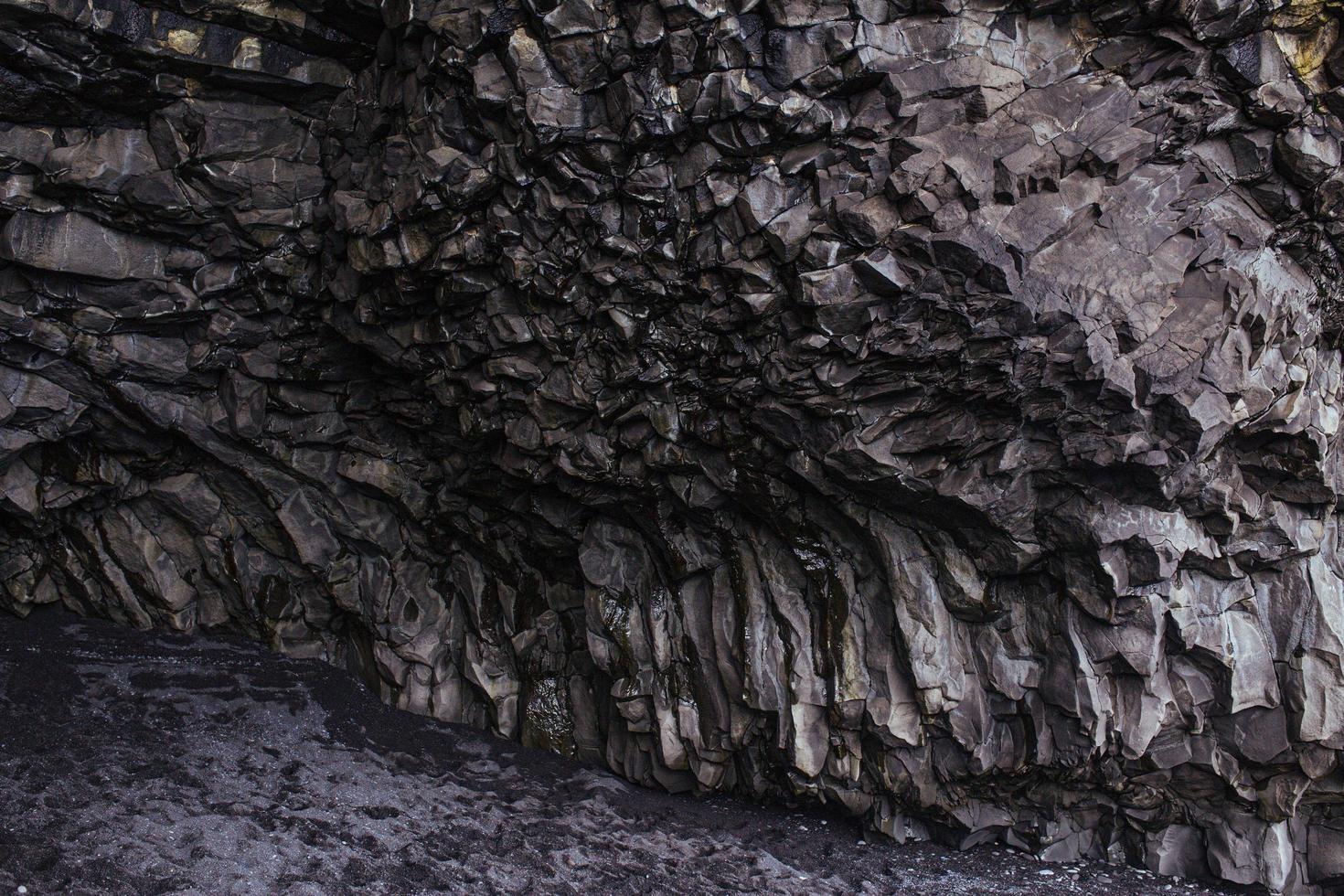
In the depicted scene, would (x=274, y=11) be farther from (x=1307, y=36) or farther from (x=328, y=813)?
(x=1307, y=36)

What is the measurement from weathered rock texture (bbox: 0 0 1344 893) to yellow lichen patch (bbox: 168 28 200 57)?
0.08 m

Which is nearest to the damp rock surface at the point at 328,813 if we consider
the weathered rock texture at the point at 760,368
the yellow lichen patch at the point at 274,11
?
the weathered rock texture at the point at 760,368

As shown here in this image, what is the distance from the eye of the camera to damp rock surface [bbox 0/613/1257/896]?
5.82m

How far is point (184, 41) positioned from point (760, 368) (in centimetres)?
452

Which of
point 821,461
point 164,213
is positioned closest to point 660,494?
point 821,461

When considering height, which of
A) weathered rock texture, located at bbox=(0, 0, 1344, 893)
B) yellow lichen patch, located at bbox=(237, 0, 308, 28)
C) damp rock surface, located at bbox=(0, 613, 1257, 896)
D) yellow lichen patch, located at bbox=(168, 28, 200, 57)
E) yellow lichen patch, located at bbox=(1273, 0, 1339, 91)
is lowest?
damp rock surface, located at bbox=(0, 613, 1257, 896)

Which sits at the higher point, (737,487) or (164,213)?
(164,213)

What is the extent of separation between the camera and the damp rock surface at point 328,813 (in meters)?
5.82

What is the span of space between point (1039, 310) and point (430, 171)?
381cm

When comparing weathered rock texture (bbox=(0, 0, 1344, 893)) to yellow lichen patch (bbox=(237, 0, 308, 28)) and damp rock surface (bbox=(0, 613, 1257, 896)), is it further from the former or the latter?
damp rock surface (bbox=(0, 613, 1257, 896))

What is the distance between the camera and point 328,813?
6434 millimetres

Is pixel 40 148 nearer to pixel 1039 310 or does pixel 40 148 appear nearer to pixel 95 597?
pixel 95 597

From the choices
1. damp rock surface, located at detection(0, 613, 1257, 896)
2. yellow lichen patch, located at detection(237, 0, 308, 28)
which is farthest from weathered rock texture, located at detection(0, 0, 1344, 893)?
damp rock surface, located at detection(0, 613, 1257, 896)

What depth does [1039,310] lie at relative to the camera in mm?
5656
